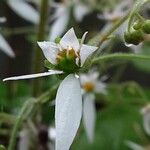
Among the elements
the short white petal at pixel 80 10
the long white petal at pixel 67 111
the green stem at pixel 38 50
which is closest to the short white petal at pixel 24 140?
the green stem at pixel 38 50

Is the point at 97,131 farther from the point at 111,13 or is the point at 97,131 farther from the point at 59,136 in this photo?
the point at 59,136

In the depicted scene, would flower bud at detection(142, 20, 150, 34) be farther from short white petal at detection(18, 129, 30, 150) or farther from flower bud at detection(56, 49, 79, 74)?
short white petal at detection(18, 129, 30, 150)

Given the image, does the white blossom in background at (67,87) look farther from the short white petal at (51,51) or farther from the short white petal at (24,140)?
the short white petal at (24,140)

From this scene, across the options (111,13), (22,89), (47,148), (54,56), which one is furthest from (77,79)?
(22,89)

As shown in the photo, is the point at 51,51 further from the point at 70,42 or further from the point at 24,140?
the point at 24,140

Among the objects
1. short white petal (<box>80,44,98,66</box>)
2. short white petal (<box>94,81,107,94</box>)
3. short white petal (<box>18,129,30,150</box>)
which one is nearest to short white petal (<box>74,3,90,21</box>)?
short white petal (<box>94,81,107,94</box>)

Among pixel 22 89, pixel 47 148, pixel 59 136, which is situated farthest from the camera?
pixel 22 89
